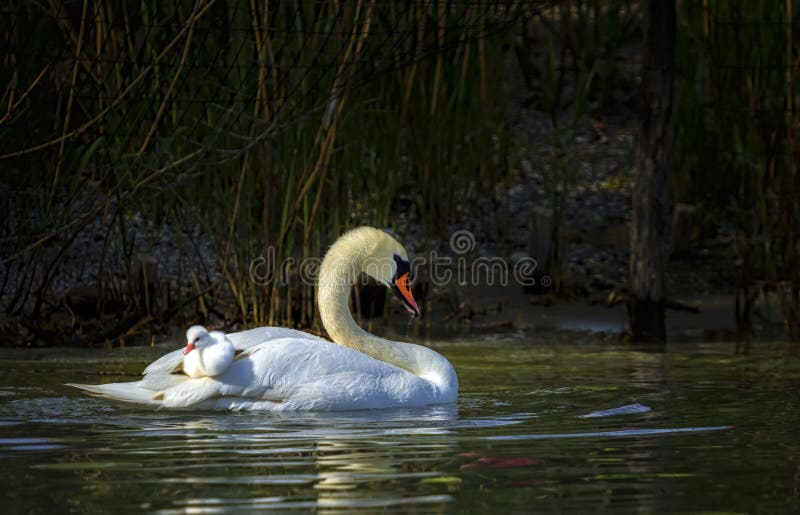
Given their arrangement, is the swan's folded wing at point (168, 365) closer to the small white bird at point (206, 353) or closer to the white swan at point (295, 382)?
the white swan at point (295, 382)

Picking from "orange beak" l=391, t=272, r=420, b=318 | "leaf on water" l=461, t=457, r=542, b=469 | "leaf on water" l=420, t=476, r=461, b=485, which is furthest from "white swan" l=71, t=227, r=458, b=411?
"leaf on water" l=420, t=476, r=461, b=485

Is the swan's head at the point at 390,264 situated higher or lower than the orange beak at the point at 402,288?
higher

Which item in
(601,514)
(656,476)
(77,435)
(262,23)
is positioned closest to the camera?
(601,514)

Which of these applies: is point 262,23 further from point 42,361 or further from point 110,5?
point 42,361

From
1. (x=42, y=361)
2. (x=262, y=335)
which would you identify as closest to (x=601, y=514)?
(x=262, y=335)

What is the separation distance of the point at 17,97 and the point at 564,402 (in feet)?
13.4

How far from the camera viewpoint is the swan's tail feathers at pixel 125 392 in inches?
291

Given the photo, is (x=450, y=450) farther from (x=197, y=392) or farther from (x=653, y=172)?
(x=653, y=172)

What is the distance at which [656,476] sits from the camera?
5473mm

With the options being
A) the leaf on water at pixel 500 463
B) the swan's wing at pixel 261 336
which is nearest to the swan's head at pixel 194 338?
the swan's wing at pixel 261 336

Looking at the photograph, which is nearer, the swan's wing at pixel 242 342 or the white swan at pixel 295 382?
the white swan at pixel 295 382

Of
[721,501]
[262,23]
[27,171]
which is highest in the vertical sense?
[262,23]

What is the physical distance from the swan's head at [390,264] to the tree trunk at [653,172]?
303 centimetres

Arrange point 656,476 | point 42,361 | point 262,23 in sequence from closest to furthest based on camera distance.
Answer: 1. point 656,476
2. point 42,361
3. point 262,23
